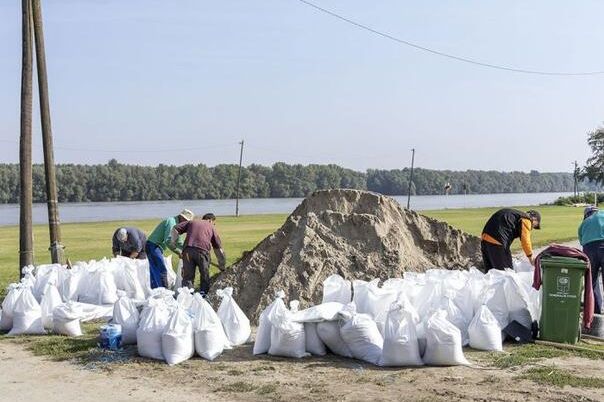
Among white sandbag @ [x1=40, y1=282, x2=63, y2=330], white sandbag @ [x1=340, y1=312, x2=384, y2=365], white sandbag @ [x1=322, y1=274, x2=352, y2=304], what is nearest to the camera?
white sandbag @ [x1=340, y1=312, x2=384, y2=365]

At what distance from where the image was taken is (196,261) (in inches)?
436

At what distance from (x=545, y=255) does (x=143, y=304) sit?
4.71 metres

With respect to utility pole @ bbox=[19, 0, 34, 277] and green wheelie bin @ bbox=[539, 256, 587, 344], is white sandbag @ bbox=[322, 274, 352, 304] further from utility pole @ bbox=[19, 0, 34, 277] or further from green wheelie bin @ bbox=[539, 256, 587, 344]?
utility pole @ bbox=[19, 0, 34, 277]

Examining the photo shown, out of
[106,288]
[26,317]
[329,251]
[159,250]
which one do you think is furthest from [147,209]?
[26,317]

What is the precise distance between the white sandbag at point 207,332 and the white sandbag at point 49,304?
2.65 metres

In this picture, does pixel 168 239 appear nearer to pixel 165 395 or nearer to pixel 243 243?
pixel 165 395

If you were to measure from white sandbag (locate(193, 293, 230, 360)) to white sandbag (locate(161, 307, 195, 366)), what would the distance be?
0.08 m

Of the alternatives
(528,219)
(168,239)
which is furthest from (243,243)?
(528,219)

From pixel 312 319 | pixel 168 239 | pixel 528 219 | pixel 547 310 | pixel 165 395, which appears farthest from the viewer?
pixel 168 239

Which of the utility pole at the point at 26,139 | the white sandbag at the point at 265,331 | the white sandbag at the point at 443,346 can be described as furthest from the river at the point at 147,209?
the white sandbag at the point at 443,346

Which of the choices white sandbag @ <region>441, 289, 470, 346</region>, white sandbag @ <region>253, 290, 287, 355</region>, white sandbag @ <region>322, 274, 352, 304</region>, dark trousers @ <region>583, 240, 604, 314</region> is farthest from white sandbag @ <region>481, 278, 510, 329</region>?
white sandbag @ <region>253, 290, 287, 355</region>

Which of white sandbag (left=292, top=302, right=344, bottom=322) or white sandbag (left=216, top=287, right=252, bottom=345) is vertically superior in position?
white sandbag (left=292, top=302, right=344, bottom=322)

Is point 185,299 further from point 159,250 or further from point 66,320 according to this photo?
point 159,250

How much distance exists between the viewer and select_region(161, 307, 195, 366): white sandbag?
8.05 metres
